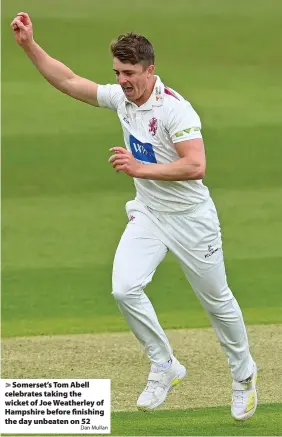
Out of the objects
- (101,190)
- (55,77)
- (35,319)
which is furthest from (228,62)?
(55,77)

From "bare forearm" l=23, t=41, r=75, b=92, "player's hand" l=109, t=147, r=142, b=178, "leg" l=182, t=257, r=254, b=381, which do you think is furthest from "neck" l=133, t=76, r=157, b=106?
"leg" l=182, t=257, r=254, b=381

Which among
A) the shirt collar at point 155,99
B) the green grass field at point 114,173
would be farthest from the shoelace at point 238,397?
the shirt collar at point 155,99

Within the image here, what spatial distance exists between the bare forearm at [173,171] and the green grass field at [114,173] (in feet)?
4.81

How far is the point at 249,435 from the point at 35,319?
14.0 ft

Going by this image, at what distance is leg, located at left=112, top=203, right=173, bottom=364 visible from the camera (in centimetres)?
729

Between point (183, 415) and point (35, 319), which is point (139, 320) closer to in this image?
point (183, 415)

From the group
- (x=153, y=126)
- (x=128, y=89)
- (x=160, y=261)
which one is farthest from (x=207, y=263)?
(x=128, y=89)

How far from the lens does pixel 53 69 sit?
7879mm

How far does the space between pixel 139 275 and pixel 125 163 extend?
69 centimetres

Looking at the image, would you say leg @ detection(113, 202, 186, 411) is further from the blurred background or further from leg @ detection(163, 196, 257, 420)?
the blurred background

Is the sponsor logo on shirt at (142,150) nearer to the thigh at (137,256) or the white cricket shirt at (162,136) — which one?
the white cricket shirt at (162,136)

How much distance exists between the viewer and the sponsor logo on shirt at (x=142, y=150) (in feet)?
24.2

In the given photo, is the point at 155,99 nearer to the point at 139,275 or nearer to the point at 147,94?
the point at 147,94

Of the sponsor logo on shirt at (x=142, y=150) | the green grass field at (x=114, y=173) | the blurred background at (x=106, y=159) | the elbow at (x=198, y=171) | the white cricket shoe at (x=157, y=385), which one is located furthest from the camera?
the blurred background at (x=106, y=159)
